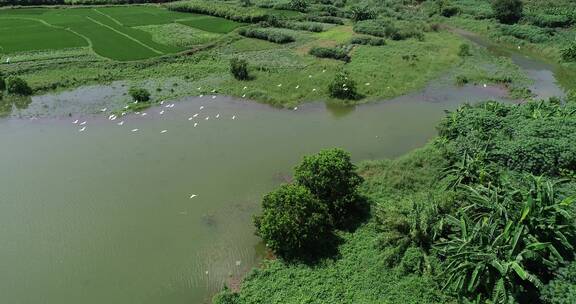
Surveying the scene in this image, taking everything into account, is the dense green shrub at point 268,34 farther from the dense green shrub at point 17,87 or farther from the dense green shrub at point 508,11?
the dense green shrub at point 508,11

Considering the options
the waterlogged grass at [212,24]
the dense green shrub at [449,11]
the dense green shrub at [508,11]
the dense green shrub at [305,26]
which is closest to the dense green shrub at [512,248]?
the dense green shrub at [305,26]

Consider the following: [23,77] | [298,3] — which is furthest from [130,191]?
[298,3]

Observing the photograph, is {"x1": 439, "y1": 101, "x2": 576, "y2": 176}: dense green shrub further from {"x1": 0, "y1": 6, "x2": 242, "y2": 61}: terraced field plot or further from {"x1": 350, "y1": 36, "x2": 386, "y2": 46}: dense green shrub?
{"x1": 0, "y1": 6, "x2": 242, "y2": 61}: terraced field plot

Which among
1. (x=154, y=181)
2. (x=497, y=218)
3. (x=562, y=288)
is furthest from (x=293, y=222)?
(x=154, y=181)

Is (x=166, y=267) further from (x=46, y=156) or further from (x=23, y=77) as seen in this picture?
(x=23, y=77)

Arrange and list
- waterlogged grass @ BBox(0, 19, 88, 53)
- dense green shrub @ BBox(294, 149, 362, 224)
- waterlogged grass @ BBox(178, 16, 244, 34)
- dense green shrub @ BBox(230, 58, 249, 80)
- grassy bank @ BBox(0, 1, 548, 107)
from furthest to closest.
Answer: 1. waterlogged grass @ BBox(178, 16, 244, 34)
2. waterlogged grass @ BBox(0, 19, 88, 53)
3. dense green shrub @ BBox(230, 58, 249, 80)
4. grassy bank @ BBox(0, 1, 548, 107)
5. dense green shrub @ BBox(294, 149, 362, 224)

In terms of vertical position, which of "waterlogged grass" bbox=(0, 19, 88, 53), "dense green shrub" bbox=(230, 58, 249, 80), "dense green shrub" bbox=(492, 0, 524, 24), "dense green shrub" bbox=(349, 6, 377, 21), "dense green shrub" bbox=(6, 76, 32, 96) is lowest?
"dense green shrub" bbox=(6, 76, 32, 96)

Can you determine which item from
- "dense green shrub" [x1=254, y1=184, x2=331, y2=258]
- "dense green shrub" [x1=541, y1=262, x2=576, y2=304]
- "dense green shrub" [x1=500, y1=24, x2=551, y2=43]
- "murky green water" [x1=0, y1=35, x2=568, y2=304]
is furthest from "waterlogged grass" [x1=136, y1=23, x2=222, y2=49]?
"dense green shrub" [x1=541, y1=262, x2=576, y2=304]
